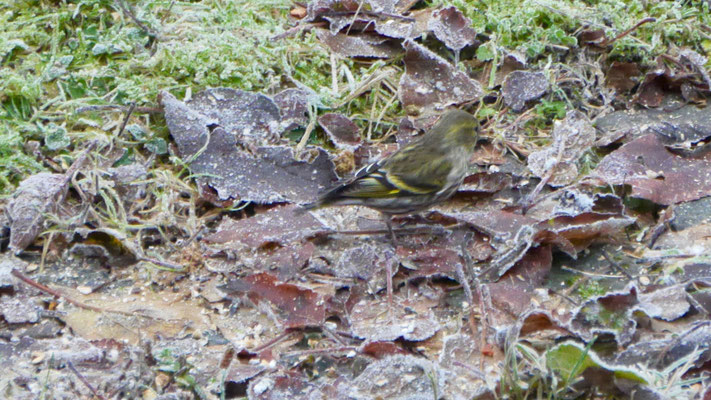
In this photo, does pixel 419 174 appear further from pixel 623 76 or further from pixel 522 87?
pixel 623 76

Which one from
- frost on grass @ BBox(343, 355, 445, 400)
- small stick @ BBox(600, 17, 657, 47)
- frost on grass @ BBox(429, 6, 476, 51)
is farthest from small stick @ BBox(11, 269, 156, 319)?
small stick @ BBox(600, 17, 657, 47)

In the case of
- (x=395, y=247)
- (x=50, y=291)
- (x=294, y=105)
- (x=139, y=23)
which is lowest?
(x=395, y=247)

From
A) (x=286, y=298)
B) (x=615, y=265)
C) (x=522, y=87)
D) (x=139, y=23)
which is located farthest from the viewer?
(x=139, y=23)

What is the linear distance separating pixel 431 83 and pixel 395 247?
1.20 m

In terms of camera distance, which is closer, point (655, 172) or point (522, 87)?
point (655, 172)

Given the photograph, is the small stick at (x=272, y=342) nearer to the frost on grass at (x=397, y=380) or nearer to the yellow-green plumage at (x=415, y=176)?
the frost on grass at (x=397, y=380)

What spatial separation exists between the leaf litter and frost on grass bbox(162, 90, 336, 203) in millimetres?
10

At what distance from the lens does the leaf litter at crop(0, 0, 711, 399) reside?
2910 mm

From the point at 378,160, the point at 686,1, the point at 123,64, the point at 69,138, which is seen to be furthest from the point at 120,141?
the point at 686,1

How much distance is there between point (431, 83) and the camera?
4.56 meters

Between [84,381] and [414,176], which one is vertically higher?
[84,381]

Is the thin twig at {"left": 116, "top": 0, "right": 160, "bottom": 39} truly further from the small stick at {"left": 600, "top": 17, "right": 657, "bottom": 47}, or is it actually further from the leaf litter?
the small stick at {"left": 600, "top": 17, "right": 657, "bottom": 47}

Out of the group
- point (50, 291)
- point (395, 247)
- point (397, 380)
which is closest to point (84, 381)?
point (50, 291)

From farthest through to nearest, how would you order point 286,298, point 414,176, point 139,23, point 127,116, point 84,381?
point 139,23, point 127,116, point 414,176, point 286,298, point 84,381
